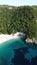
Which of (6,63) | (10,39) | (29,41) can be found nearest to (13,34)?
(10,39)

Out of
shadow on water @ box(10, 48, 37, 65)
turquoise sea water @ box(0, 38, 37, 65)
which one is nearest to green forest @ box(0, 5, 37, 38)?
turquoise sea water @ box(0, 38, 37, 65)

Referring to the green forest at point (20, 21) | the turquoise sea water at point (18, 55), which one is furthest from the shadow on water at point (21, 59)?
the green forest at point (20, 21)

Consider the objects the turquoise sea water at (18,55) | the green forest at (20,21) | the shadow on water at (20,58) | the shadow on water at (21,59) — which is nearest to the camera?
the shadow on water at (21,59)

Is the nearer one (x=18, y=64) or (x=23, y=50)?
(x=18, y=64)

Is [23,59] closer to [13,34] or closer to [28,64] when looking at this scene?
[28,64]

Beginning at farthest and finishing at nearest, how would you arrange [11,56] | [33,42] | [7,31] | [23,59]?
[7,31] < [33,42] < [11,56] < [23,59]

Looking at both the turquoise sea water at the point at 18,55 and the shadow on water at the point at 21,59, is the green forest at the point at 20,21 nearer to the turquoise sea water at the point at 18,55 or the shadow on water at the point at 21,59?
the turquoise sea water at the point at 18,55

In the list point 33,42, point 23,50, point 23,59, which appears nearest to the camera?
point 23,59

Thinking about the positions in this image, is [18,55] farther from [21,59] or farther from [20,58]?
[21,59]
